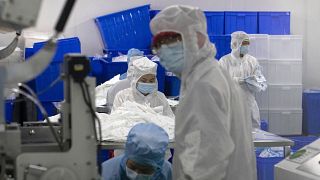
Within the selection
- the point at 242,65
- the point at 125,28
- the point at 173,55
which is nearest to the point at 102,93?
the point at 125,28

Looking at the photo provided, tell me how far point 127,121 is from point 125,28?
3.09m

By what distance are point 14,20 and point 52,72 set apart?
2.92 m

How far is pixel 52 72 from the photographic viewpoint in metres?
3.92

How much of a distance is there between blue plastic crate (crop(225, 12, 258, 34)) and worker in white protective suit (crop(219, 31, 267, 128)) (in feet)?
1.75

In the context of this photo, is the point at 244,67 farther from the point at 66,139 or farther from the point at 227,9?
the point at 66,139

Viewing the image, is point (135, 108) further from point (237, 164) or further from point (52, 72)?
point (52, 72)

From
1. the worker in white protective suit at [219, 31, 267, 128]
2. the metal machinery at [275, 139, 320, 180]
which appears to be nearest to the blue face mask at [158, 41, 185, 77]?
the metal machinery at [275, 139, 320, 180]

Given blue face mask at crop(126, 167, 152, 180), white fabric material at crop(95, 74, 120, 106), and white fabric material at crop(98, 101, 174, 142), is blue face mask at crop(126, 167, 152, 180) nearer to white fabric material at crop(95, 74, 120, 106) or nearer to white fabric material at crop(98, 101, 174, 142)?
white fabric material at crop(98, 101, 174, 142)

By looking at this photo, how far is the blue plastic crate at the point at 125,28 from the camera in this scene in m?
5.30

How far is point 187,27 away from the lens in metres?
1.59

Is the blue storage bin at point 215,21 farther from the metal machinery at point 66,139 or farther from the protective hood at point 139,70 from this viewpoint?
the metal machinery at point 66,139

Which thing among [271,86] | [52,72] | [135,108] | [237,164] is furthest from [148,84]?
[271,86]

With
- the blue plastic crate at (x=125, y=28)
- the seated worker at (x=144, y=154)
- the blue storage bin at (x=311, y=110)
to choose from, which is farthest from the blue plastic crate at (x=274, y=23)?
the seated worker at (x=144, y=154)

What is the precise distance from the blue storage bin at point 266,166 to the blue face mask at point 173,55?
2.09m
